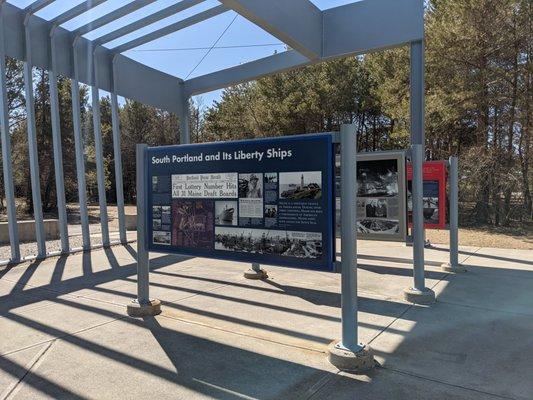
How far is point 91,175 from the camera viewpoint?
23.5m

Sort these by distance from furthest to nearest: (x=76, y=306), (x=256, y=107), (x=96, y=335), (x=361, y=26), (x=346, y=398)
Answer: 1. (x=256, y=107)
2. (x=361, y=26)
3. (x=76, y=306)
4. (x=96, y=335)
5. (x=346, y=398)

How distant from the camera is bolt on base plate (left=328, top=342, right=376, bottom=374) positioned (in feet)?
12.5

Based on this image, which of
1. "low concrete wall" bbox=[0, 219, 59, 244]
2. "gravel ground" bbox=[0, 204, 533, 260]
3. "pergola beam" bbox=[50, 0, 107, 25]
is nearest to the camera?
"pergola beam" bbox=[50, 0, 107, 25]

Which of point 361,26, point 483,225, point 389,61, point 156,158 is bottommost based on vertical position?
point 483,225

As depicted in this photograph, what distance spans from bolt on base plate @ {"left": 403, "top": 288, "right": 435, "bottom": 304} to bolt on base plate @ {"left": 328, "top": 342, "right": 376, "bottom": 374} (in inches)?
79.9

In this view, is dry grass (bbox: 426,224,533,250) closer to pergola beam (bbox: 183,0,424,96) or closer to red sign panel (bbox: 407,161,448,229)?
red sign panel (bbox: 407,161,448,229)

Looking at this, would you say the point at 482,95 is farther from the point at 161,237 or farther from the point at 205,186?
the point at 161,237

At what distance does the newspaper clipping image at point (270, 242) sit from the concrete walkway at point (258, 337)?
2.83 ft

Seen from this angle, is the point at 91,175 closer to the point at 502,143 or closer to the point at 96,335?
the point at 502,143

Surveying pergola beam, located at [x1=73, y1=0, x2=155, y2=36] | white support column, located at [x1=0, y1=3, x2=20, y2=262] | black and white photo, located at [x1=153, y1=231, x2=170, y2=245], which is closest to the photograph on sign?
black and white photo, located at [x1=153, y1=231, x2=170, y2=245]

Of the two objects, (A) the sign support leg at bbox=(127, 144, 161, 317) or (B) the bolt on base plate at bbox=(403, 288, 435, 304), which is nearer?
(A) the sign support leg at bbox=(127, 144, 161, 317)

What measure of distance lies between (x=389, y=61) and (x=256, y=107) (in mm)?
7125

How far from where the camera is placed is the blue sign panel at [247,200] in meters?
4.12

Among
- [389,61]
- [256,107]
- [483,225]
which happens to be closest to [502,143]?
[483,225]
